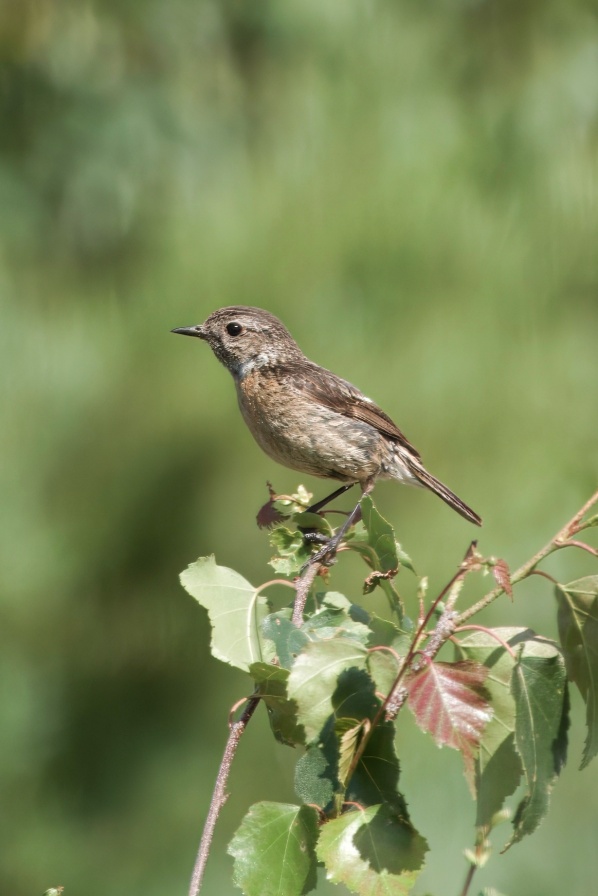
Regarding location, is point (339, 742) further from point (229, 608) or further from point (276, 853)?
point (229, 608)

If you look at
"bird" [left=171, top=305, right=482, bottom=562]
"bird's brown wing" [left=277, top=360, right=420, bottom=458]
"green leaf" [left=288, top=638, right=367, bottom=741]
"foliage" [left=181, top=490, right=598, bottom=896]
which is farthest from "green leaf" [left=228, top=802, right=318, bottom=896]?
"bird's brown wing" [left=277, top=360, right=420, bottom=458]

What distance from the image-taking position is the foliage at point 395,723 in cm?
129

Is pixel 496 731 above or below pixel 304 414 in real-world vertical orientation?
below

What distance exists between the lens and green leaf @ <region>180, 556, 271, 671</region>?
5.16 feet

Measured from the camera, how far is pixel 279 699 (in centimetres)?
142

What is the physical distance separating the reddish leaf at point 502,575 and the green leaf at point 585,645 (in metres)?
0.15

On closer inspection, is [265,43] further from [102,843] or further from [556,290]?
[102,843]

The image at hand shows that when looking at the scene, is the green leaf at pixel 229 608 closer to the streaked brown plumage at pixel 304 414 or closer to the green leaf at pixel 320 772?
the green leaf at pixel 320 772

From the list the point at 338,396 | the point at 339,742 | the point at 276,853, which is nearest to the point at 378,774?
the point at 339,742

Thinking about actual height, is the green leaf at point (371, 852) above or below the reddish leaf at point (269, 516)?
below

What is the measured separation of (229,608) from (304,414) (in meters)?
1.51

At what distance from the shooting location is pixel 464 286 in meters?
4.86

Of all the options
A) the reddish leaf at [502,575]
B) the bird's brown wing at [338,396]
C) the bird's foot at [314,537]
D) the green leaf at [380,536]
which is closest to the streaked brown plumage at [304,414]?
the bird's brown wing at [338,396]

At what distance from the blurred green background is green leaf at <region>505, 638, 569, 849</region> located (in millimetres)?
2747
